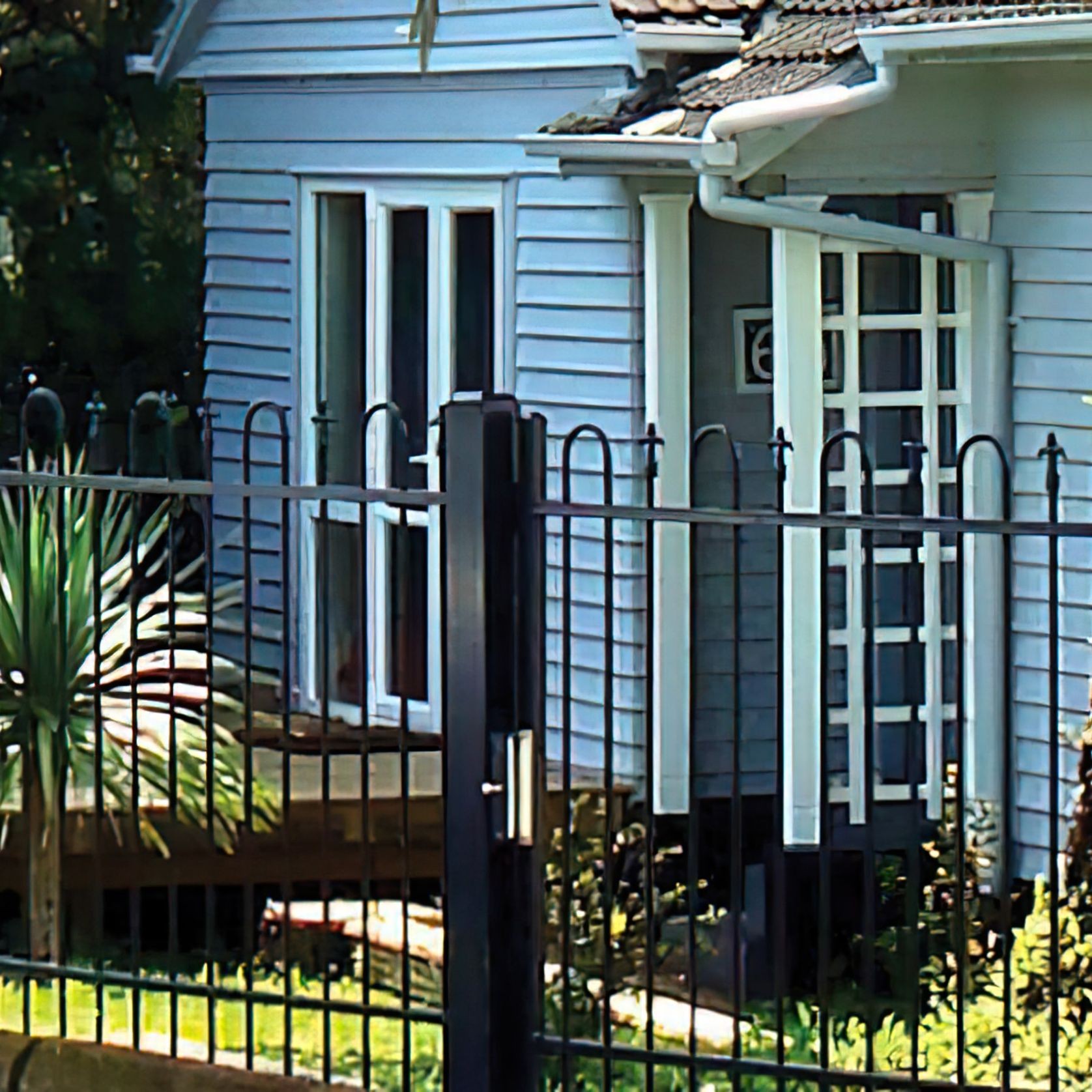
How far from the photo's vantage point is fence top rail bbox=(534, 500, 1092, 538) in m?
4.34

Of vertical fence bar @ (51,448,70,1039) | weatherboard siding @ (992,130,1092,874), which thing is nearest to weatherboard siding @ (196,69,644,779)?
weatherboard siding @ (992,130,1092,874)

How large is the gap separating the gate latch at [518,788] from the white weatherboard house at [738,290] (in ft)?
7.89

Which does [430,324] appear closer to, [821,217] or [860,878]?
[821,217]

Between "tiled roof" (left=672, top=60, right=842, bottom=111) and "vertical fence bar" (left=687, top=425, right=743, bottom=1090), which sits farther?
"tiled roof" (left=672, top=60, right=842, bottom=111)

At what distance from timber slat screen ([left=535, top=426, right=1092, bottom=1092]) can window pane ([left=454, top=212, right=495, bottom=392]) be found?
0.81 metres

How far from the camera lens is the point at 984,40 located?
294 inches

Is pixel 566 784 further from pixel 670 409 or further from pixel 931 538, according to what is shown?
pixel 670 409

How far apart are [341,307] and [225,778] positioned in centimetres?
336

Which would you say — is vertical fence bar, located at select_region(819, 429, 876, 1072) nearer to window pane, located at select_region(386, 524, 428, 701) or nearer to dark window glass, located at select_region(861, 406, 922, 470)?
dark window glass, located at select_region(861, 406, 922, 470)

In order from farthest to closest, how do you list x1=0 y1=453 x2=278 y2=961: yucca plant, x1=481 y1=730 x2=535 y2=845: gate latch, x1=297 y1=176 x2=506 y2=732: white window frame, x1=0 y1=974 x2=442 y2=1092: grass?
x1=297 y1=176 x2=506 y2=732: white window frame < x1=0 y1=453 x2=278 y2=961: yucca plant < x1=0 y1=974 x2=442 y2=1092: grass < x1=481 y1=730 x2=535 y2=845: gate latch

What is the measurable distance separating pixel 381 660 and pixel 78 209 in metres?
5.69

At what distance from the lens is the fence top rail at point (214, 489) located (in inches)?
187

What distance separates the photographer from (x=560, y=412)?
9148mm

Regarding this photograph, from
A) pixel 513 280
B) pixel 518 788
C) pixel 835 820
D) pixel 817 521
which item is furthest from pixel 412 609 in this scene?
pixel 817 521
